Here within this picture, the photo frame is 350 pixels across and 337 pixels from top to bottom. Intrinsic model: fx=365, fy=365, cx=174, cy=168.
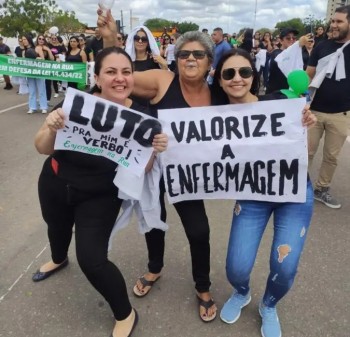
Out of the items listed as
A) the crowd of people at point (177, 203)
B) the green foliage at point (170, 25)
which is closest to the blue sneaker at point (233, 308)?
the crowd of people at point (177, 203)

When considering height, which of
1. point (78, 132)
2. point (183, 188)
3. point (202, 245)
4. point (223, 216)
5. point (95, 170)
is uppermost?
point (78, 132)

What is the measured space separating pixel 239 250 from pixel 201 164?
0.58m

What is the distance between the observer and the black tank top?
2.29 m

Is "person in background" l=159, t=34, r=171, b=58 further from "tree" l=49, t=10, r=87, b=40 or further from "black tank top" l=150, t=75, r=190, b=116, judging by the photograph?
"tree" l=49, t=10, r=87, b=40

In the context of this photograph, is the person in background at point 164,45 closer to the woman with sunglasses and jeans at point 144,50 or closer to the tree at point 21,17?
the woman with sunglasses and jeans at point 144,50

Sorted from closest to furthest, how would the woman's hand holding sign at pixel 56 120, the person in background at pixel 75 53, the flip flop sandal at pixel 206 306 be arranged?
the woman's hand holding sign at pixel 56 120 < the flip flop sandal at pixel 206 306 < the person in background at pixel 75 53

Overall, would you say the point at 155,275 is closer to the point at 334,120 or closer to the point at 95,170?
the point at 95,170

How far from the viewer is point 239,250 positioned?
2.25 m

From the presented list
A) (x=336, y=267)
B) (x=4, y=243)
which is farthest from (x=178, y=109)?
(x=4, y=243)

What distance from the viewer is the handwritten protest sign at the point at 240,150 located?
2211 millimetres

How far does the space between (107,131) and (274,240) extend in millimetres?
1198

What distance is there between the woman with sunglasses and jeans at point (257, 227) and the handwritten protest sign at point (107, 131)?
536 millimetres

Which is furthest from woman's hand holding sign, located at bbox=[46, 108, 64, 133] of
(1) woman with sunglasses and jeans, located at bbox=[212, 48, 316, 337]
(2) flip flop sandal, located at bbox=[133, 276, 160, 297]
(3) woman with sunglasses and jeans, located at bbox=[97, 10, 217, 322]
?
(2) flip flop sandal, located at bbox=[133, 276, 160, 297]

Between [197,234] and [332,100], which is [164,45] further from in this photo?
[197,234]
